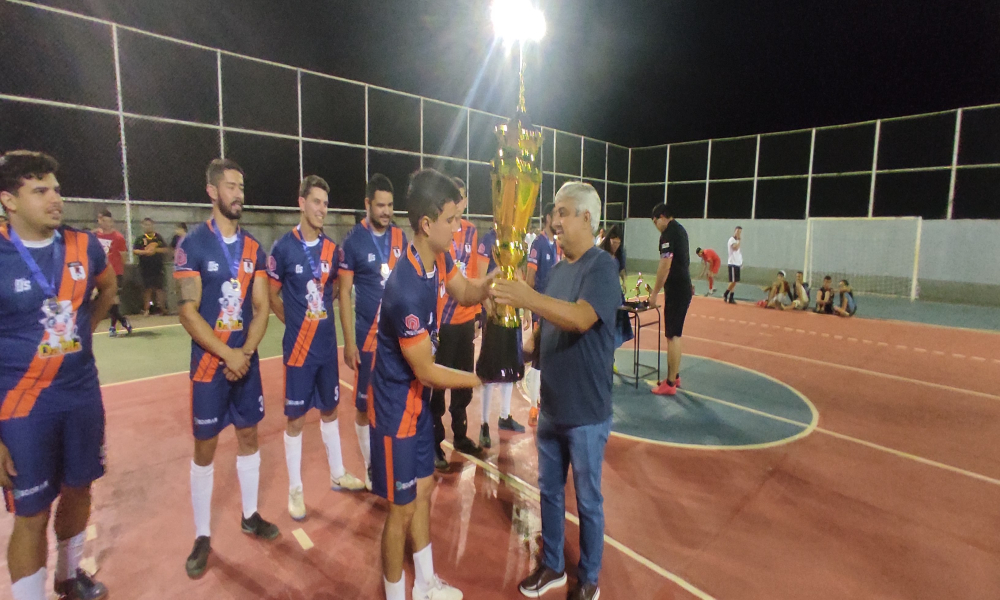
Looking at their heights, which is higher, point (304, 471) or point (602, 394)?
point (602, 394)

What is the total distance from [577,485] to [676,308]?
13.7ft

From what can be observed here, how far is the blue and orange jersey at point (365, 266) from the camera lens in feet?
13.0

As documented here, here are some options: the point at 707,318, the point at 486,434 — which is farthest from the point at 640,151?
the point at 486,434

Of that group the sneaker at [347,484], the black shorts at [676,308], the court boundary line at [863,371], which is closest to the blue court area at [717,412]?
the black shorts at [676,308]

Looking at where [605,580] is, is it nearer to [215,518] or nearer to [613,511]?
[613,511]

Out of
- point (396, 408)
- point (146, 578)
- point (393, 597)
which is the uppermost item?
point (396, 408)

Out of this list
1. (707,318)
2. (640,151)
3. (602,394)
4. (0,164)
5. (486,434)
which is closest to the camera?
(0,164)

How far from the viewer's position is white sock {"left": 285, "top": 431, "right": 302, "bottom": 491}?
3693 mm

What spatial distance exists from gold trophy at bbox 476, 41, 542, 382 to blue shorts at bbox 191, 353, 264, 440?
1717 millimetres

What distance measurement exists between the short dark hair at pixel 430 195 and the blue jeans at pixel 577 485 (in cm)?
135

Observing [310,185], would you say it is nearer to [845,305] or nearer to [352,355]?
[352,355]

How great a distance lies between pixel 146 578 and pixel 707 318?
12152 millimetres

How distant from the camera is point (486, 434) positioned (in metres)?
5.11

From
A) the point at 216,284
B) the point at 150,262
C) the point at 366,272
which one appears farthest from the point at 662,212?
the point at 150,262
